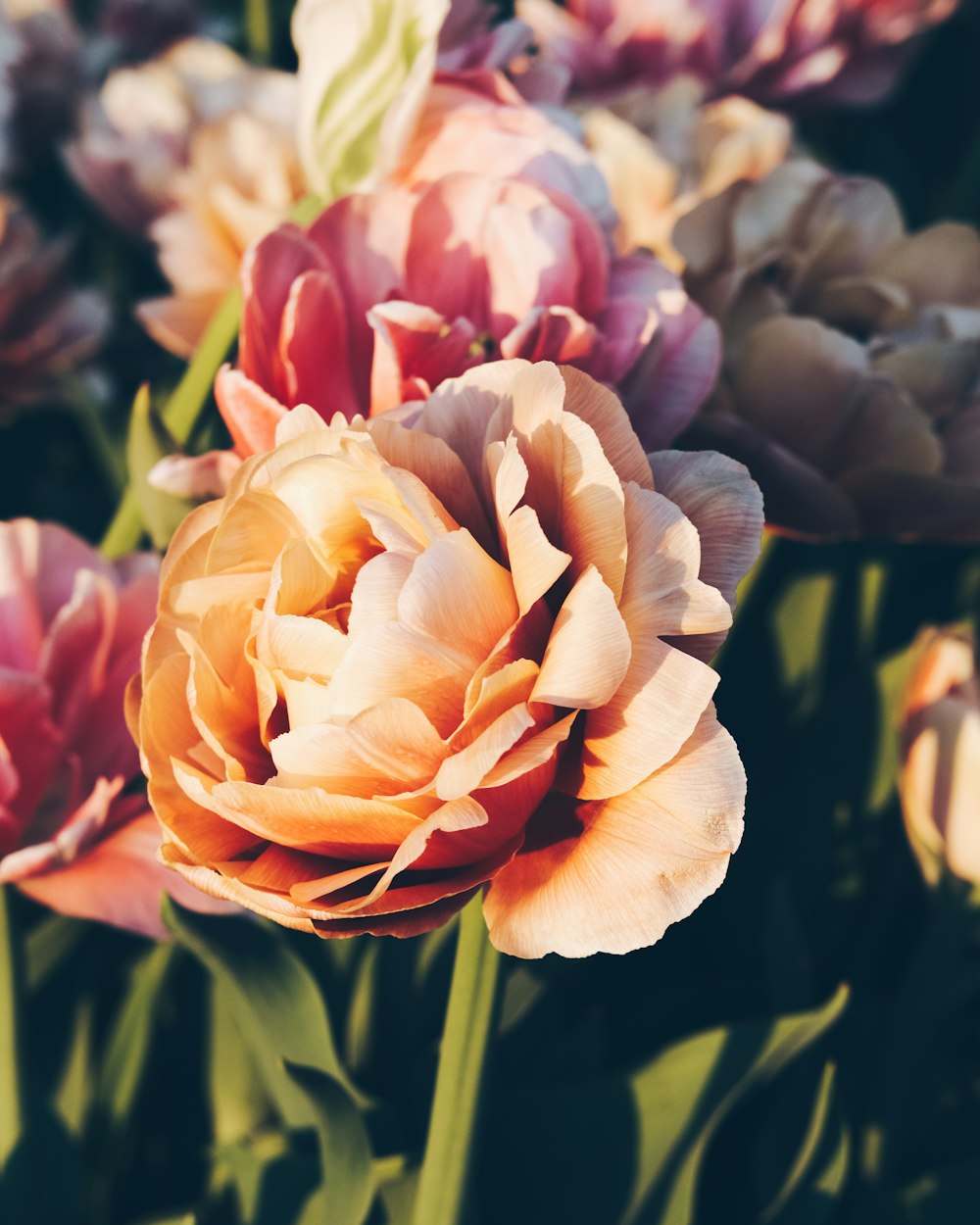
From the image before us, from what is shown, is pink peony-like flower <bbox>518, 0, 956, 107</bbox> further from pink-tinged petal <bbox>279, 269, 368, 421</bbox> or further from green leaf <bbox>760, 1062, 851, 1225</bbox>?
green leaf <bbox>760, 1062, 851, 1225</bbox>

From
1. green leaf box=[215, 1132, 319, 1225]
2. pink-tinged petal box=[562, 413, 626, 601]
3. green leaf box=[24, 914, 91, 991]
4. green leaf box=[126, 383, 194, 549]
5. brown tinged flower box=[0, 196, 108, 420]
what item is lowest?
green leaf box=[215, 1132, 319, 1225]

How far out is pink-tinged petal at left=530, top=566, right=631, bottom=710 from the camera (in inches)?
9.7

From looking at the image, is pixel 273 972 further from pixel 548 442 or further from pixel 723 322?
pixel 723 322

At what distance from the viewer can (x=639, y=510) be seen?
26 centimetres

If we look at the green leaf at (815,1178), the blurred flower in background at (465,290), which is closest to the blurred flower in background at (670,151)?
the blurred flower in background at (465,290)

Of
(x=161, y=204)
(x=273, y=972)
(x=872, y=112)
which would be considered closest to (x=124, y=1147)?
(x=273, y=972)

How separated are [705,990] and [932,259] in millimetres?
356

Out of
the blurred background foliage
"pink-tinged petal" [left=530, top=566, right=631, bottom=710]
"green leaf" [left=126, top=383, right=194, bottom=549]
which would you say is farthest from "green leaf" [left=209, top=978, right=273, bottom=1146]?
"pink-tinged petal" [left=530, top=566, right=631, bottom=710]

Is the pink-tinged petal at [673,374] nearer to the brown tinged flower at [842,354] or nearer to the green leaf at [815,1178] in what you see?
the brown tinged flower at [842,354]

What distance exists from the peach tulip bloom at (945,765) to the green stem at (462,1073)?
9.2 inches

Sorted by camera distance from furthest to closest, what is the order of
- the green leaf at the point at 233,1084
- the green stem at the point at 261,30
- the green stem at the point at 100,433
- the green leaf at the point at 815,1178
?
the green stem at the point at 261,30, the green stem at the point at 100,433, the green leaf at the point at 233,1084, the green leaf at the point at 815,1178

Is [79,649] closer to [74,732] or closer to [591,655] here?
[74,732]

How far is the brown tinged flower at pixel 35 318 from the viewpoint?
70 centimetres

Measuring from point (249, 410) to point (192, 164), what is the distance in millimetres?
406
